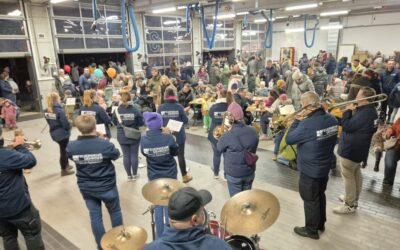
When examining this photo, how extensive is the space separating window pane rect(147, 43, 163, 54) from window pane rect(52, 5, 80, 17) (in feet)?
11.1

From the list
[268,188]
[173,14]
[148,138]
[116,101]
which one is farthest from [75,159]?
[173,14]

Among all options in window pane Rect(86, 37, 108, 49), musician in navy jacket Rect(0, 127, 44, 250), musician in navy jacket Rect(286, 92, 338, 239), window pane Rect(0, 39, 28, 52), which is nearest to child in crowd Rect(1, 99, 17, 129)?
window pane Rect(0, 39, 28, 52)

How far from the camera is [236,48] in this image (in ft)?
56.5

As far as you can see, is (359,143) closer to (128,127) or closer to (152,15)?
(128,127)

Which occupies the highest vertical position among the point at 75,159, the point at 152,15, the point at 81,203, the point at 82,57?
the point at 152,15

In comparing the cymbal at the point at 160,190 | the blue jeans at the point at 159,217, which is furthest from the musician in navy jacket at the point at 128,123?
the cymbal at the point at 160,190

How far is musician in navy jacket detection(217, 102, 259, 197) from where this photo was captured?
2.88 metres

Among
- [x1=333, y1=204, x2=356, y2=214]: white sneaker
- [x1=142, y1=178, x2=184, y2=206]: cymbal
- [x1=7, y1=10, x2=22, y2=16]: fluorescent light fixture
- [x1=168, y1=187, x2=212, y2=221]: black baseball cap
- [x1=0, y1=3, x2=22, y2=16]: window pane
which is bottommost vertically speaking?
[x1=333, y1=204, x2=356, y2=214]: white sneaker

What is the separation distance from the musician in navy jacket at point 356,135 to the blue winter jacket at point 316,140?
23.3 inches

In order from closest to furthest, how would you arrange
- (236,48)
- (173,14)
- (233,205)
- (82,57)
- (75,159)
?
(233,205) < (75,159) < (82,57) < (173,14) < (236,48)

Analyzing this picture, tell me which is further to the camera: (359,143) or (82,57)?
(82,57)

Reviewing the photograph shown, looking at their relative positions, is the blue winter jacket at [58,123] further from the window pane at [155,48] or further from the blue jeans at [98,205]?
the window pane at [155,48]

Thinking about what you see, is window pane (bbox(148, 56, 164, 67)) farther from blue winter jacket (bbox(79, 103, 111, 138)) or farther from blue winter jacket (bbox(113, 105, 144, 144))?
blue winter jacket (bbox(113, 105, 144, 144))

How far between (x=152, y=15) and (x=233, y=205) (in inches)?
485
